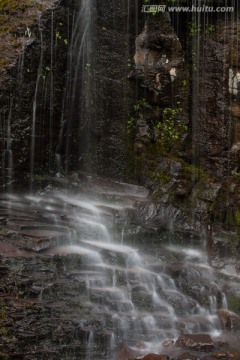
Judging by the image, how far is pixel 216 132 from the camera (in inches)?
436

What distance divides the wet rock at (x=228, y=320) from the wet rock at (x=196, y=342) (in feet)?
2.62

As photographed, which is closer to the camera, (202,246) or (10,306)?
(10,306)

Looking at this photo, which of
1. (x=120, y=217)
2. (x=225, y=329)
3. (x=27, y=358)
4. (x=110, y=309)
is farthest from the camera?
(x=120, y=217)

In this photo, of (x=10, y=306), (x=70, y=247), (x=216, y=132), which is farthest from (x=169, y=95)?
(x=10, y=306)

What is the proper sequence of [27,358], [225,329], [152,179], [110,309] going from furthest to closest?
[152,179] → [225,329] → [110,309] → [27,358]

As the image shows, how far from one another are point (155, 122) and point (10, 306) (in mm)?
7004

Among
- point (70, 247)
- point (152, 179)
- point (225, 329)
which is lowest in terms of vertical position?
point (225, 329)

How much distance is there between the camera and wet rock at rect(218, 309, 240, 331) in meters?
7.06

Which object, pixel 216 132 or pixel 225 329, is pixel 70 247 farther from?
pixel 216 132

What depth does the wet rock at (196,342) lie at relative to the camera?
20.2 ft

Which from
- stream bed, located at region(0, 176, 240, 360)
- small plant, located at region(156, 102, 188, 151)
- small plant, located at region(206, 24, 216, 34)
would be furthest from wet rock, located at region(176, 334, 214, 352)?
small plant, located at region(206, 24, 216, 34)

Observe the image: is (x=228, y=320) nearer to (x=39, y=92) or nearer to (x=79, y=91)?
(x=39, y=92)

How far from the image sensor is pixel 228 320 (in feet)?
23.3

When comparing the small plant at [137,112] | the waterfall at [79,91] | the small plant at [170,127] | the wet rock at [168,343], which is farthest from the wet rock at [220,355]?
the small plant at [137,112]
